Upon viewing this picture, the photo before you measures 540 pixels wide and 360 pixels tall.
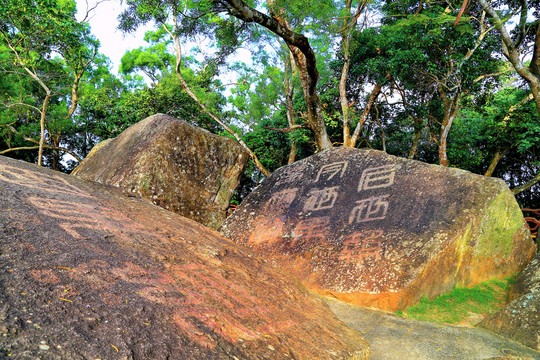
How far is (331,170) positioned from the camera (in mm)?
5074

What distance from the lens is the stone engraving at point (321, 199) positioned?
4617mm

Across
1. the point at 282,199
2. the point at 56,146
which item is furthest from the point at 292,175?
the point at 56,146

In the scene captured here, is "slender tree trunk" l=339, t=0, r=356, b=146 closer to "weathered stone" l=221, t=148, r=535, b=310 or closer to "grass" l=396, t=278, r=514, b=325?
"weathered stone" l=221, t=148, r=535, b=310

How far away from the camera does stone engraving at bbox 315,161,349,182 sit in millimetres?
4965

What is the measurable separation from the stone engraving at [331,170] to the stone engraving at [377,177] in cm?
35

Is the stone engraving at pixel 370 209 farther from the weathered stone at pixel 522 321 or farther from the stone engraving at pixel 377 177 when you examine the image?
the weathered stone at pixel 522 321

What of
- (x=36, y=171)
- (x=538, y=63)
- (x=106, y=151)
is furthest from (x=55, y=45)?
(x=538, y=63)

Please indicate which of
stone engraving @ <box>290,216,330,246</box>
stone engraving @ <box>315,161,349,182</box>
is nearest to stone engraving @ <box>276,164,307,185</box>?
stone engraving @ <box>315,161,349,182</box>

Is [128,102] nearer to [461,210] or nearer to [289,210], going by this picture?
[289,210]

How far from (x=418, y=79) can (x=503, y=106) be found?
2.23m

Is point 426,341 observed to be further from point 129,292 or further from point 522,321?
point 129,292

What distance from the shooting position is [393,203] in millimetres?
4152

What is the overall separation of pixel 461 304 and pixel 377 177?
5.86ft

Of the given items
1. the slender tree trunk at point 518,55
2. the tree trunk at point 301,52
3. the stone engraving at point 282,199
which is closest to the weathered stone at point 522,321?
the stone engraving at point 282,199
